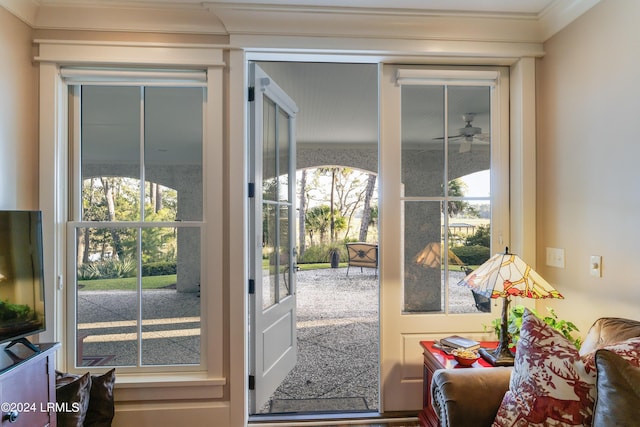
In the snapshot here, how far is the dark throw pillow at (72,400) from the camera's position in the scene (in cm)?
158

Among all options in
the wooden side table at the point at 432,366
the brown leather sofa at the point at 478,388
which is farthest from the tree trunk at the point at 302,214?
the brown leather sofa at the point at 478,388

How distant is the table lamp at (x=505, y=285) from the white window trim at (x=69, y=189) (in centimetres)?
141

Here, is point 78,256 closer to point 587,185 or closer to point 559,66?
point 587,185

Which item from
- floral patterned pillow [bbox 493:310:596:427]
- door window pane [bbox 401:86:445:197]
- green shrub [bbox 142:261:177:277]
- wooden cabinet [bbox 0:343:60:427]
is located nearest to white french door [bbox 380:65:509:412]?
door window pane [bbox 401:86:445:197]

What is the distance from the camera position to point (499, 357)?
5.36 ft

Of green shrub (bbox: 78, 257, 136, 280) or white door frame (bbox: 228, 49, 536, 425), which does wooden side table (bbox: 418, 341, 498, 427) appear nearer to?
white door frame (bbox: 228, 49, 536, 425)

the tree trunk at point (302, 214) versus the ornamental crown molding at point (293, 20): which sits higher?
the ornamental crown molding at point (293, 20)

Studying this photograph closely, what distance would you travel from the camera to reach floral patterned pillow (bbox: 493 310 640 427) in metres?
1.10

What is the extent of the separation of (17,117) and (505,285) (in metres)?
2.64

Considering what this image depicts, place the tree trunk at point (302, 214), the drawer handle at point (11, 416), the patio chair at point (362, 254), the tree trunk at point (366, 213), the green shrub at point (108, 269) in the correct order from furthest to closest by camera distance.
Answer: the tree trunk at point (366, 213)
the tree trunk at point (302, 214)
the patio chair at point (362, 254)
the green shrub at point (108, 269)
the drawer handle at point (11, 416)

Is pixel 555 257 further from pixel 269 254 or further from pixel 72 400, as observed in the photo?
pixel 72 400

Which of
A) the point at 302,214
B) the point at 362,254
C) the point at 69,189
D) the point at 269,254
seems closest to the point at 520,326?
the point at 269,254

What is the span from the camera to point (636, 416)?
973 millimetres

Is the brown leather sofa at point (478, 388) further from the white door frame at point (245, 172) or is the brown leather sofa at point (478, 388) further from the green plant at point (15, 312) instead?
the green plant at point (15, 312)
